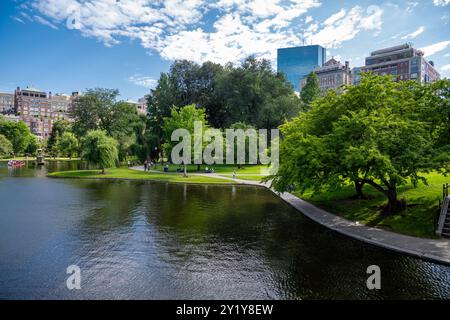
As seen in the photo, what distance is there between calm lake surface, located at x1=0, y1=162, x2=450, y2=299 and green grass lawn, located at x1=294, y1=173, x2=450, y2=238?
3.19 meters

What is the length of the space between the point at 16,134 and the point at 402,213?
412ft

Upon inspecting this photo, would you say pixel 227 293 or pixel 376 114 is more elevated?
pixel 376 114

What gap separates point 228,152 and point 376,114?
3460 cm

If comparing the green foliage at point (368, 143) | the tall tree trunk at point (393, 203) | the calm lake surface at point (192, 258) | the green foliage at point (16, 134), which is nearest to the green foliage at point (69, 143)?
the green foliage at point (16, 134)

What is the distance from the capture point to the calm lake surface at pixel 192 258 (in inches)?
376

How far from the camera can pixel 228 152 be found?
169 ft

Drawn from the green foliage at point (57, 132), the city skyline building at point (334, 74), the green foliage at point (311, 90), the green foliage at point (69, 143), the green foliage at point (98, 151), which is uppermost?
the city skyline building at point (334, 74)

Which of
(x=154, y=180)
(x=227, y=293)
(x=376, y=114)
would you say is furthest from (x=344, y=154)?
(x=154, y=180)

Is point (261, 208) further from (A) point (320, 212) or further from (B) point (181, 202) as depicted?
(B) point (181, 202)

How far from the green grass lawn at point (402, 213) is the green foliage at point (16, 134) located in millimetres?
116933

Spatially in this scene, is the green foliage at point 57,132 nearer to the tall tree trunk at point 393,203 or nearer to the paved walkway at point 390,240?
the paved walkway at point 390,240

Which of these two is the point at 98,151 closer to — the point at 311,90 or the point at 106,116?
the point at 106,116

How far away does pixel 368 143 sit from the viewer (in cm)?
1575

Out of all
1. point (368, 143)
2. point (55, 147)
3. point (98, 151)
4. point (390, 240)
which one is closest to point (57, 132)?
point (55, 147)
